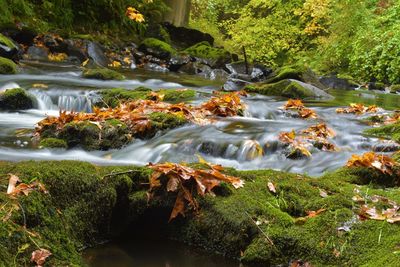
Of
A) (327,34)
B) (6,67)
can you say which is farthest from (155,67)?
(327,34)

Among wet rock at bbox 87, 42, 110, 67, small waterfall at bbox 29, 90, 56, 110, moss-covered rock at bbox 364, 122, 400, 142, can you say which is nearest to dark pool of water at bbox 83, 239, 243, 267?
moss-covered rock at bbox 364, 122, 400, 142

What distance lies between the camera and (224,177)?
9.65 ft

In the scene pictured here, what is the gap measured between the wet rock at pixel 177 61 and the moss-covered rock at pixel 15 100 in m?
9.29

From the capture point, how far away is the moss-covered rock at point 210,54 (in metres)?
17.7

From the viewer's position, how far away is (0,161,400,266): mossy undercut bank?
2.23 metres

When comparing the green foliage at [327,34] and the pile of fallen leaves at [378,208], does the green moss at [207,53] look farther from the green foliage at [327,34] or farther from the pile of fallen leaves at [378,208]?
the pile of fallen leaves at [378,208]

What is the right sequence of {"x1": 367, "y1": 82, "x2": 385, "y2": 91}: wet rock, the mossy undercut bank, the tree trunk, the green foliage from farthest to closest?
1. the tree trunk
2. the green foliage
3. {"x1": 367, "y1": 82, "x2": 385, "y2": 91}: wet rock
4. the mossy undercut bank

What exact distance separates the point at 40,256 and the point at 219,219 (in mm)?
1058

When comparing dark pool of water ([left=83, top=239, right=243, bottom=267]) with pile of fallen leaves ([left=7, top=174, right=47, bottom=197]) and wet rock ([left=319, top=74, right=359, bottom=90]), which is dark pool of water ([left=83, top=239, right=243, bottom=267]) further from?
wet rock ([left=319, top=74, right=359, bottom=90])

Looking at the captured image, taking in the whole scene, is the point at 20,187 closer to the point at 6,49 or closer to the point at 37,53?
the point at 6,49

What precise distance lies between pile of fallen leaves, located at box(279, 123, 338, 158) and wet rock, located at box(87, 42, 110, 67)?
9450 millimetres

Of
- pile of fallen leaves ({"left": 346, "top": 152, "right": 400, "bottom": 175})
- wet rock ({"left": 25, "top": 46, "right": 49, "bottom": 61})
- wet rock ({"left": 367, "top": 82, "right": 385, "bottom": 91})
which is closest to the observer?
pile of fallen leaves ({"left": 346, "top": 152, "right": 400, "bottom": 175})

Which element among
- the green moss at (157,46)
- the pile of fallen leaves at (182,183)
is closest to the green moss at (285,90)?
the green moss at (157,46)

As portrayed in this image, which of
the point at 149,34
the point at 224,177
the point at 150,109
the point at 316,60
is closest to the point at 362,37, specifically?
the point at 316,60
